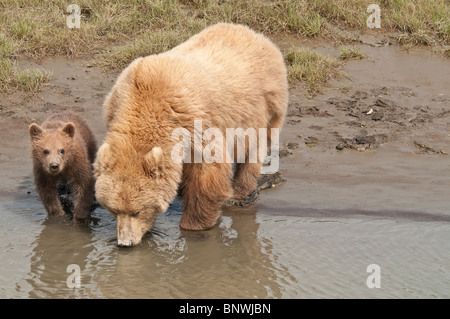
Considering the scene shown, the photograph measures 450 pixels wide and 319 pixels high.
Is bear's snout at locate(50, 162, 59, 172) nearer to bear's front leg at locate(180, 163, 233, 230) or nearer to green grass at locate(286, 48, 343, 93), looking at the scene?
bear's front leg at locate(180, 163, 233, 230)

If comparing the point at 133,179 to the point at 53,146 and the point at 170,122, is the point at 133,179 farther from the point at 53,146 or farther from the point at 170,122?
the point at 53,146

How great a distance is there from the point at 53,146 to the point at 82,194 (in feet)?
2.00

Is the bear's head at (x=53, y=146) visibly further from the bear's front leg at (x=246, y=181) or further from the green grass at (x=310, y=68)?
the green grass at (x=310, y=68)

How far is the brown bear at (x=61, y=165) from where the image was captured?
700cm

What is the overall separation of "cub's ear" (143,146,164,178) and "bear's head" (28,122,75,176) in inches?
51.8

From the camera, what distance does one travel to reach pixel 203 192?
22.0 ft

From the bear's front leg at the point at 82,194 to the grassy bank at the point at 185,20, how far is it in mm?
3891

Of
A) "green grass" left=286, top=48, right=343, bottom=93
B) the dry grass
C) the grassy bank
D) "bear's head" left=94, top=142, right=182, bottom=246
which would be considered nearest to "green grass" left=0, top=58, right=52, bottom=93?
the grassy bank

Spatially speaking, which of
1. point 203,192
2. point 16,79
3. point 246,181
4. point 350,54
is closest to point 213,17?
point 350,54

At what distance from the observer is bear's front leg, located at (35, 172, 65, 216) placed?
720cm

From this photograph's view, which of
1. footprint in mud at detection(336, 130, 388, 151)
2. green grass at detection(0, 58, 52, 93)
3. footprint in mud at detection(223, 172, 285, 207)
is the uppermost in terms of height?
green grass at detection(0, 58, 52, 93)

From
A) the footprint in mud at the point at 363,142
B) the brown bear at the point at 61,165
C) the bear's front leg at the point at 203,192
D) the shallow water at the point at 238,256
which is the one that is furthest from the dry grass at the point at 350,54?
the brown bear at the point at 61,165

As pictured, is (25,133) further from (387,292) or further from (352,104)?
(387,292)
